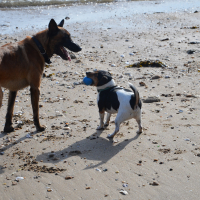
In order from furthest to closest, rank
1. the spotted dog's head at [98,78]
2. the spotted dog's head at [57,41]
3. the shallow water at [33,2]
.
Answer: the shallow water at [33,2]
the spotted dog's head at [57,41]
the spotted dog's head at [98,78]

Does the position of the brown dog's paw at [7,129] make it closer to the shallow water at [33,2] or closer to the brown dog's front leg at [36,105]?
the brown dog's front leg at [36,105]

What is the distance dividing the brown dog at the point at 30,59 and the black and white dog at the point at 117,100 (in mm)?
852

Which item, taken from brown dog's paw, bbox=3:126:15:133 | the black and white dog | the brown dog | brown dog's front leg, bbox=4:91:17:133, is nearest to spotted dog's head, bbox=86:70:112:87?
the black and white dog

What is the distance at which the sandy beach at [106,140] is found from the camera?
392cm

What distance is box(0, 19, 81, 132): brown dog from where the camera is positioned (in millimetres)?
4973

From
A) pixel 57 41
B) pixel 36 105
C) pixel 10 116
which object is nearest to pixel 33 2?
pixel 57 41

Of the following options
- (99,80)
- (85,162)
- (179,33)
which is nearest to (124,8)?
(179,33)

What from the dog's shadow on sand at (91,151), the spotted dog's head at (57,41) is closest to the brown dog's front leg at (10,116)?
the spotted dog's head at (57,41)

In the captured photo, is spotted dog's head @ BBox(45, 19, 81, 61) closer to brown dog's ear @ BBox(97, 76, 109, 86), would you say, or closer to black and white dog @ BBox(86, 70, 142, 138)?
black and white dog @ BBox(86, 70, 142, 138)

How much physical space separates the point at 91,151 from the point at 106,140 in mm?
453

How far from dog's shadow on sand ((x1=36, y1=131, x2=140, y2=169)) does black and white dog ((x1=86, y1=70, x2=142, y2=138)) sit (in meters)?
0.22

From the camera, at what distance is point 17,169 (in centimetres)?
439

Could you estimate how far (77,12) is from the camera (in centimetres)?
1816

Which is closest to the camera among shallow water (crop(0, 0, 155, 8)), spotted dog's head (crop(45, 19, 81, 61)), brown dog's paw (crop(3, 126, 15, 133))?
spotted dog's head (crop(45, 19, 81, 61))
